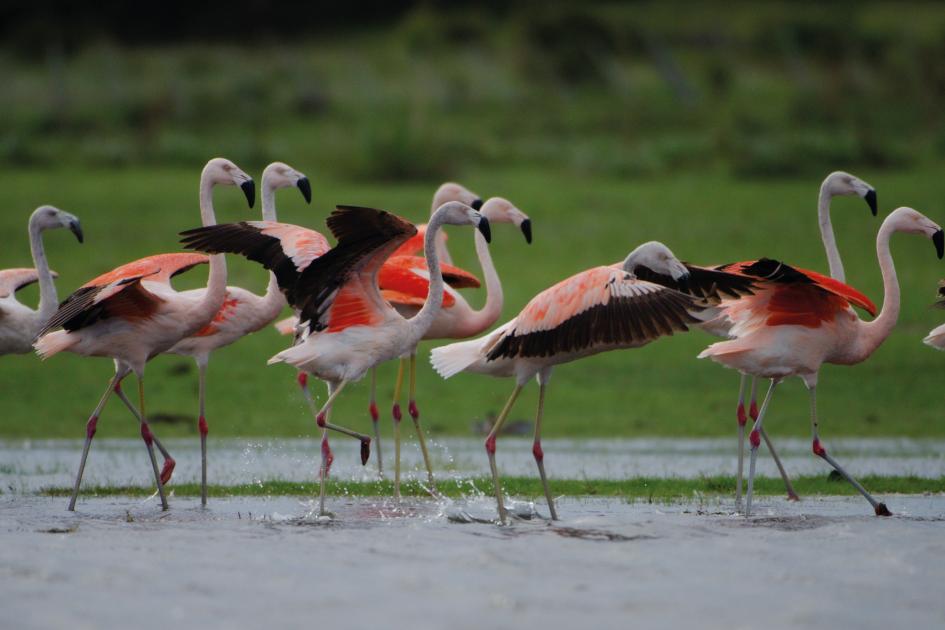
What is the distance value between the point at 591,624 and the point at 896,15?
34.2 m

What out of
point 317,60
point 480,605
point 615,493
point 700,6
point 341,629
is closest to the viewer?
point 341,629

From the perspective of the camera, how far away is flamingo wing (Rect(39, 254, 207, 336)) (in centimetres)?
888

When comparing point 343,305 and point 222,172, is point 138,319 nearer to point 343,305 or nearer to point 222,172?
point 222,172

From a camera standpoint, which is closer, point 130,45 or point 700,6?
point 130,45

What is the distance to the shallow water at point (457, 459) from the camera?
1066 centimetres

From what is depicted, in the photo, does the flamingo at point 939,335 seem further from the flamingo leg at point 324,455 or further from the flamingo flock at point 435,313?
the flamingo leg at point 324,455

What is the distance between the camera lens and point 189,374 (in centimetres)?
1548

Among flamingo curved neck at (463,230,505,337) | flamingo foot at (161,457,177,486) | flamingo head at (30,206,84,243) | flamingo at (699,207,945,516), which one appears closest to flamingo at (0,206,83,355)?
flamingo head at (30,206,84,243)

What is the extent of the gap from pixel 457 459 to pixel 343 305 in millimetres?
2907

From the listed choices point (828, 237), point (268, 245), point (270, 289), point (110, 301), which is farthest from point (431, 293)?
point (828, 237)

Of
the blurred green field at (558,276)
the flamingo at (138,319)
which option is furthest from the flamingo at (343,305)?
the blurred green field at (558,276)

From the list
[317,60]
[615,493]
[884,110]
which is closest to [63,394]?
[615,493]

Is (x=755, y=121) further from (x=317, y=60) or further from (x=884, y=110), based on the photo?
(x=317, y=60)

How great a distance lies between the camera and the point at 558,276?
1870cm
